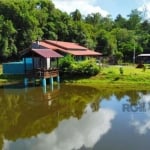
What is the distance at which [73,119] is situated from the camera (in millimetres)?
19828

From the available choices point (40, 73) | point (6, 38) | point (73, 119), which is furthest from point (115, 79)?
point (6, 38)

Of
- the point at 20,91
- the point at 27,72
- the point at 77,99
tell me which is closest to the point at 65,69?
the point at 27,72

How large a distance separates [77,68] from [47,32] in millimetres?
23010

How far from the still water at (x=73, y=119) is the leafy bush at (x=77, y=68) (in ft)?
18.6

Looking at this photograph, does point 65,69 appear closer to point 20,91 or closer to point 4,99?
point 20,91

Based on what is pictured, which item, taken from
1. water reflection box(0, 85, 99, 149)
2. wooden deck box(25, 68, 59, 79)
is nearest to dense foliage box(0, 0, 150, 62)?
wooden deck box(25, 68, 59, 79)

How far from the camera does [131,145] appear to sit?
14383 millimetres

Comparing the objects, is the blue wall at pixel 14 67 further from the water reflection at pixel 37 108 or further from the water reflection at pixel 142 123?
the water reflection at pixel 142 123

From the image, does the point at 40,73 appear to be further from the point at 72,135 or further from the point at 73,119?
the point at 72,135

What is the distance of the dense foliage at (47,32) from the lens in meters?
50.6

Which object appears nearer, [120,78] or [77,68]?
[120,78]

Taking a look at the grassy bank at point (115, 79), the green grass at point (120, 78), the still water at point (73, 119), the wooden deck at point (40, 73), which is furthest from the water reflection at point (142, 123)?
the wooden deck at point (40, 73)

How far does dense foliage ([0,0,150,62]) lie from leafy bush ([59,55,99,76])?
13342 mm

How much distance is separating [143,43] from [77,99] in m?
46.7
